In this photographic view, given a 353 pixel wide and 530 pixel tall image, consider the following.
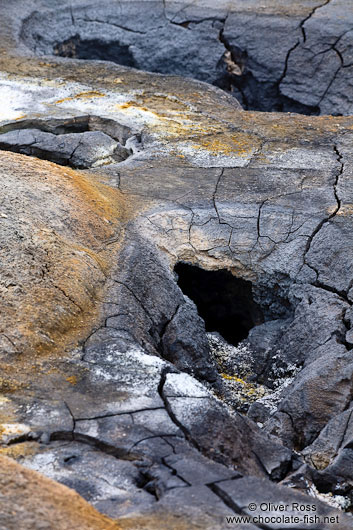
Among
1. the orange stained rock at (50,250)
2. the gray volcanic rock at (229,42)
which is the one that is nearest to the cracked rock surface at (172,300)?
the orange stained rock at (50,250)

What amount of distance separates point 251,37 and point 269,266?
4834 millimetres

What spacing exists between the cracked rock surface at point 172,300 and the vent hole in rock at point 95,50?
1921 mm

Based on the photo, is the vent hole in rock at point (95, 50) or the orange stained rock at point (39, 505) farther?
the vent hole in rock at point (95, 50)

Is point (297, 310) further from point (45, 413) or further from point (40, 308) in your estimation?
point (45, 413)

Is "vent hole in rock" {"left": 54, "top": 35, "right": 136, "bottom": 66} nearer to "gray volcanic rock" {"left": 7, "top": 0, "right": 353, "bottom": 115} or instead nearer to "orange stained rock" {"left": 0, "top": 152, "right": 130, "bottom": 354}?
"gray volcanic rock" {"left": 7, "top": 0, "right": 353, "bottom": 115}

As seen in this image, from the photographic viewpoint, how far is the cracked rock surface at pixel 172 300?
2912 millimetres

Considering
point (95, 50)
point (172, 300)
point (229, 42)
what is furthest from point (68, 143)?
point (95, 50)

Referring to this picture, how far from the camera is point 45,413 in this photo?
3094mm

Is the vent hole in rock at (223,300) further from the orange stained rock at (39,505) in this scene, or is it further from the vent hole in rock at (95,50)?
the vent hole in rock at (95,50)

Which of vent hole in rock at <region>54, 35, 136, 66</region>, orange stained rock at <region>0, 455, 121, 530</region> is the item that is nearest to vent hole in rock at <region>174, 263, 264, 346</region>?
orange stained rock at <region>0, 455, 121, 530</region>

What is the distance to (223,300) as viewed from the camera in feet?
17.0

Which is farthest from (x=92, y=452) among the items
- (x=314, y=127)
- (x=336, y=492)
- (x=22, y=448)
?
(x=314, y=127)

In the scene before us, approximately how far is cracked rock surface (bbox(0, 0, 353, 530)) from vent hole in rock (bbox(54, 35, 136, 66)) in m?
1.92

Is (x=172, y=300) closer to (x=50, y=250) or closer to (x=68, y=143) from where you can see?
(x=50, y=250)
